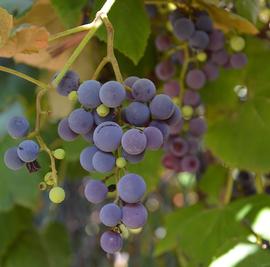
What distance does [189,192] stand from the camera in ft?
5.36

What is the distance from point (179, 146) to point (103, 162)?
1.23 feet

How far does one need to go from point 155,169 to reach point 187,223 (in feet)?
0.38

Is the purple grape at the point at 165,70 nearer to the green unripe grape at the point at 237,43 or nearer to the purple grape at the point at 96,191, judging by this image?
the green unripe grape at the point at 237,43

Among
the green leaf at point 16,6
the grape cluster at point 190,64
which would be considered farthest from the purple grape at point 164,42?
the green leaf at point 16,6

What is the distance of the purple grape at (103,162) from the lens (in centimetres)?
58

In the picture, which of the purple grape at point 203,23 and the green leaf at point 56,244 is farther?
the green leaf at point 56,244

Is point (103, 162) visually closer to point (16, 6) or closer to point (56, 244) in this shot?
point (16, 6)

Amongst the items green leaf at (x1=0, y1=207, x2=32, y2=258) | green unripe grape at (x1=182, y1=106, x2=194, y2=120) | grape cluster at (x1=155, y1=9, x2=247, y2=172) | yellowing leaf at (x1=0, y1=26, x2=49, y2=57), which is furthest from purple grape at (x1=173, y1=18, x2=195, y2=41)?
green leaf at (x1=0, y1=207, x2=32, y2=258)

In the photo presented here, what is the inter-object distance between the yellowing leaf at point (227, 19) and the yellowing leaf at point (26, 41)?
252 millimetres

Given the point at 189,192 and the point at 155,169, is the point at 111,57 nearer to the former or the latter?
the point at 155,169

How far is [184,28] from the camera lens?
85 cm

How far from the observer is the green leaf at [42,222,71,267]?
1.42 m

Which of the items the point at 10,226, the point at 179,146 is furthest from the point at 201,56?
the point at 10,226

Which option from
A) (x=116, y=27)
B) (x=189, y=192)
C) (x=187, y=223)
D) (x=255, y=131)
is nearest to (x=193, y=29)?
(x=116, y=27)
